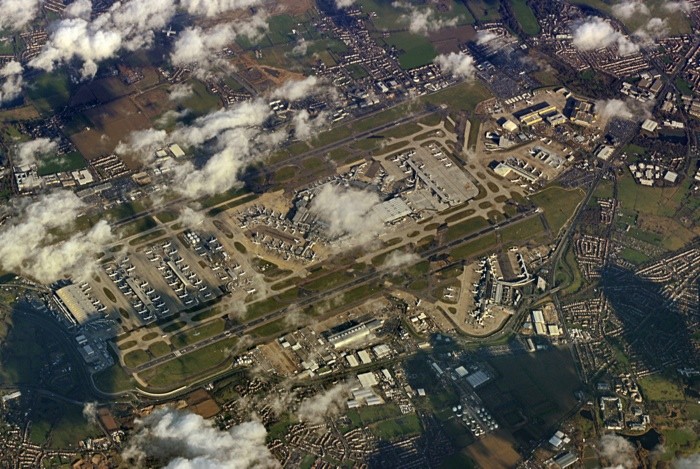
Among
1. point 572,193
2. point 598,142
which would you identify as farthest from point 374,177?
point 598,142

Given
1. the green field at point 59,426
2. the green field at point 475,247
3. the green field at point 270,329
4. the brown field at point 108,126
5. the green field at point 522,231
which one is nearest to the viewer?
the green field at point 59,426

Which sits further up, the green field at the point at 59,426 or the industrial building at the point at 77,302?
the industrial building at the point at 77,302

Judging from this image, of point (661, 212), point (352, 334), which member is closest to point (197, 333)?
point (352, 334)

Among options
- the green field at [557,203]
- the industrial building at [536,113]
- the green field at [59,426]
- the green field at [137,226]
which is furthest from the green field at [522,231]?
the green field at [59,426]

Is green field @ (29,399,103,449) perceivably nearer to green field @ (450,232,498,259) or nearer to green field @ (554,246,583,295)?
green field @ (450,232,498,259)

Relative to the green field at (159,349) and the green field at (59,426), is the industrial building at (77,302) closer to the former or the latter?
the green field at (159,349)

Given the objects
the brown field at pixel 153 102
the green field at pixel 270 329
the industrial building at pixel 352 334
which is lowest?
the industrial building at pixel 352 334

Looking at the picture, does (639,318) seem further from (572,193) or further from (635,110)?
(635,110)

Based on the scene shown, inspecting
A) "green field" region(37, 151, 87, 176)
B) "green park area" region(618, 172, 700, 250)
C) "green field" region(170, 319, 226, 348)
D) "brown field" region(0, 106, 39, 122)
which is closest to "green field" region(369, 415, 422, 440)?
"green field" region(170, 319, 226, 348)
